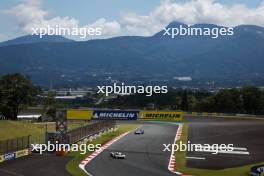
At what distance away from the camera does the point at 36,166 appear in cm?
4181

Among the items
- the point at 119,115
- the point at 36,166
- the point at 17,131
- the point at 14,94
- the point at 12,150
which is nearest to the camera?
the point at 36,166

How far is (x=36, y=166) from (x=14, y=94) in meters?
63.0

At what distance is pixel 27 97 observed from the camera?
104 m

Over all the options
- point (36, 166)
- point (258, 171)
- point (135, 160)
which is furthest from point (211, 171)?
point (36, 166)

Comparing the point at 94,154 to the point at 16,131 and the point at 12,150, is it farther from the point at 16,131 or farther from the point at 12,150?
the point at 16,131

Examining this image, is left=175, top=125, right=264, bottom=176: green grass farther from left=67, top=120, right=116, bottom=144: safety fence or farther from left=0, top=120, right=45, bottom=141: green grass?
left=0, top=120, right=45, bottom=141: green grass

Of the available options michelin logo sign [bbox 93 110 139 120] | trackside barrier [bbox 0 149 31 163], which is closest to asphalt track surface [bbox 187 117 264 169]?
michelin logo sign [bbox 93 110 139 120]

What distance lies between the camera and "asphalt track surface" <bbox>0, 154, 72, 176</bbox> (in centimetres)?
3850

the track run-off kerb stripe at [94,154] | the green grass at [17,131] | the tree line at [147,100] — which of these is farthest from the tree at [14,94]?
the track run-off kerb stripe at [94,154]

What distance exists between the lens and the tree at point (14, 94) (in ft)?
329

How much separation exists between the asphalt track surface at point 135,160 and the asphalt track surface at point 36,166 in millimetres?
2750

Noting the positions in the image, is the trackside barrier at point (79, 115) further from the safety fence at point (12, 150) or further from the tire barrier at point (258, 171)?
the tire barrier at point (258, 171)

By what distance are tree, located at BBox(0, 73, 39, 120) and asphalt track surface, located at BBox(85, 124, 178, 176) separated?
42866 mm

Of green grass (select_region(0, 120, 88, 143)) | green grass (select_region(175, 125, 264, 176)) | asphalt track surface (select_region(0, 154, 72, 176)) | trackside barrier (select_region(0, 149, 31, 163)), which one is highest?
green grass (select_region(0, 120, 88, 143))
